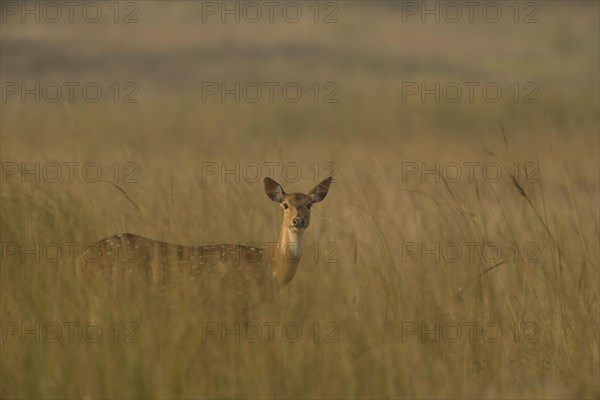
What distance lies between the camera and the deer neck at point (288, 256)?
6.51 meters

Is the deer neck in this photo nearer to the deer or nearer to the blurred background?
the deer

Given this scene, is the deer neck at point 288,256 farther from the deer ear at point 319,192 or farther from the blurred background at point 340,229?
the deer ear at point 319,192

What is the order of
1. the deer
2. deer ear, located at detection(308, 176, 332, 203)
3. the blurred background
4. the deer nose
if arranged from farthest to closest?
deer ear, located at detection(308, 176, 332, 203) < the deer nose < the deer < the blurred background

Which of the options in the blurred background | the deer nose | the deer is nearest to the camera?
the blurred background

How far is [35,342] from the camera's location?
5.02 m

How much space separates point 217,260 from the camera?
641 cm

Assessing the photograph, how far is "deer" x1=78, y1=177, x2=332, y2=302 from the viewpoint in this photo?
6.07m

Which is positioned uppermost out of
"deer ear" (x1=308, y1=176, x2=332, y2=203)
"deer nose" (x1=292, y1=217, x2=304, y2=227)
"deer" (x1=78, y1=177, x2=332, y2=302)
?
"deer ear" (x1=308, y1=176, x2=332, y2=203)

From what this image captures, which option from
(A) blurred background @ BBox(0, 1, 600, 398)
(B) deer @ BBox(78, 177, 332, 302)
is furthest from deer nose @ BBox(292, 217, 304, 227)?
(A) blurred background @ BBox(0, 1, 600, 398)

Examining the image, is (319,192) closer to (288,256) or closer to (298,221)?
(298,221)

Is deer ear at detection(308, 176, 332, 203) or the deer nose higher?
deer ear at detection(308, 176, 332, 203)

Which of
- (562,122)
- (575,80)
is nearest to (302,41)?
(575,80)

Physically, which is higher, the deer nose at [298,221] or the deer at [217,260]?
the deer nose at [298,221]

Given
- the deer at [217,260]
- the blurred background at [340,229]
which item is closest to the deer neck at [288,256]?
the deer at [217,260]
